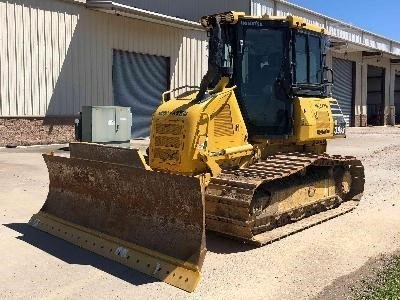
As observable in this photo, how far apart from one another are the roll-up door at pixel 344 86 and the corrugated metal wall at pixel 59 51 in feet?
50.8

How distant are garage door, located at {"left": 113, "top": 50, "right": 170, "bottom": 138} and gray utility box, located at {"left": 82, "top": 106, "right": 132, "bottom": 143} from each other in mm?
2859

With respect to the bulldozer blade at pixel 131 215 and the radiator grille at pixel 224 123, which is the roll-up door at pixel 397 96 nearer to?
the radiator grille at pixel 224 123

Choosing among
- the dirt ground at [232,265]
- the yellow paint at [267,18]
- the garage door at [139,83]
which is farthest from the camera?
the garage door at [139,83]

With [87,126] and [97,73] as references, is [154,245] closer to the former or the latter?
[87,126]

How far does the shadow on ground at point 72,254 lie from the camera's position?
17.0ft

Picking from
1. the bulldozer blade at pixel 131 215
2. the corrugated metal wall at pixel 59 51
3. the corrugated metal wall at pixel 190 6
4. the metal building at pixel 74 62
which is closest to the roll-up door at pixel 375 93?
the corrugated metal wall at pixel 190 6

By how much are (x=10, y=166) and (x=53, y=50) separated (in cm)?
616

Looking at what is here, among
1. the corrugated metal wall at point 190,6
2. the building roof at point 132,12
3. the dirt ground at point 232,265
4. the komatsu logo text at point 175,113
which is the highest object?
the corrugated metal wall at point 190,6

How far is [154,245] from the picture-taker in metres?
5.53

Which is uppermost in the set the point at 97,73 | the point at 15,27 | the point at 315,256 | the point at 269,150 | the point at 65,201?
the point at 15,27

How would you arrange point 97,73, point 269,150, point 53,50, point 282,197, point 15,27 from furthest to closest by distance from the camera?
point 97,73 < point 53,50 < point 15,27 < point 269,150 < point 282,197

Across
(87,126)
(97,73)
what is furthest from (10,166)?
(97,73)

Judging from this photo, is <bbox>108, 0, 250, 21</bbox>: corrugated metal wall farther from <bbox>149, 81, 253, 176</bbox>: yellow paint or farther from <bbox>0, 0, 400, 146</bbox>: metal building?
<bbox>149, 81, 253, 176</bbox>: yellow paint

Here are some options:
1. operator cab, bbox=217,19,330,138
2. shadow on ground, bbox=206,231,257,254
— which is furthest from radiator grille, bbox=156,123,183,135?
shadow on ground, bbox=206,231,257,254
